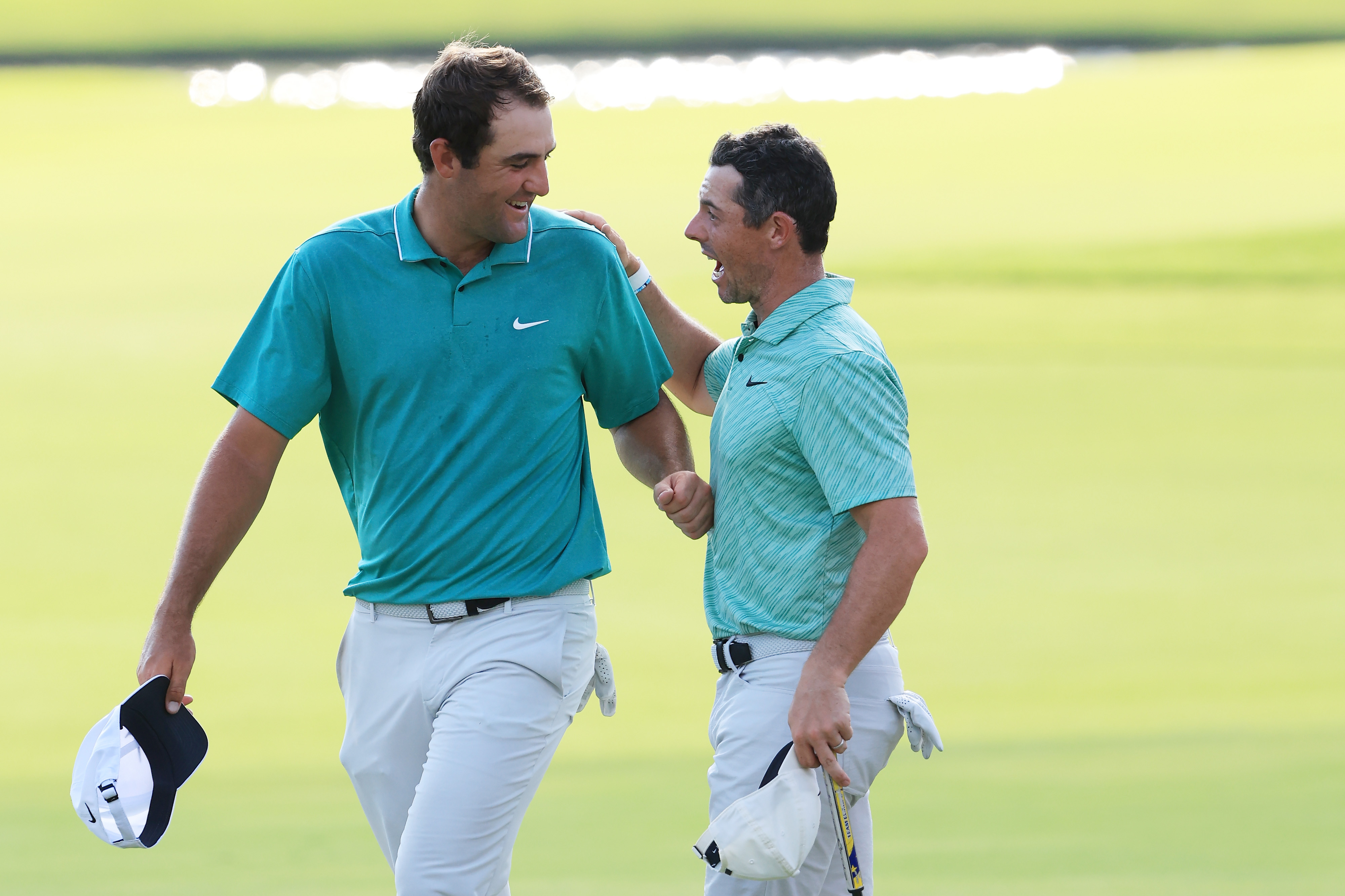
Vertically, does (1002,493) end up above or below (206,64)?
below

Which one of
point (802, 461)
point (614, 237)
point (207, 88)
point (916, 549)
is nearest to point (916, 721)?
point (916, 549)

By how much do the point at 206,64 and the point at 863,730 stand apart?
876 centimetres

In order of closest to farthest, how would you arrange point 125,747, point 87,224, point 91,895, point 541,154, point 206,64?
point 125,747 → point 541,154 → point 91,895 → point 87,224 → point 206,64

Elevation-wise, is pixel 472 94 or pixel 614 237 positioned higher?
pixel 472 94

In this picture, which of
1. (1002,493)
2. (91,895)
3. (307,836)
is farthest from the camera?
(1002,493)

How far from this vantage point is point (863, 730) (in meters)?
2.41

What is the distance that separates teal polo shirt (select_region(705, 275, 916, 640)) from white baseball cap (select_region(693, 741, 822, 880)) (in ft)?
0.82

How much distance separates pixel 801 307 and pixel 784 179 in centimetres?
22

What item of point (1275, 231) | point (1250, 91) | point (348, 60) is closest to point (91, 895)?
point (348, 60)

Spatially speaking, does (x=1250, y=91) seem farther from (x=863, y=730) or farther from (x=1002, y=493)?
(x=863, y=730)

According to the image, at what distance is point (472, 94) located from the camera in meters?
2.42

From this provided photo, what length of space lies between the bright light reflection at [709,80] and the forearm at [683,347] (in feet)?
23.4

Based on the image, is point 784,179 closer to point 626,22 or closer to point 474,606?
point 474,606

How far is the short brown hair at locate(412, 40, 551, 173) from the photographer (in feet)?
7.92
